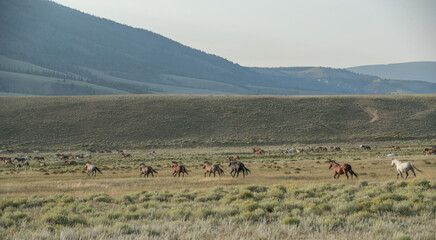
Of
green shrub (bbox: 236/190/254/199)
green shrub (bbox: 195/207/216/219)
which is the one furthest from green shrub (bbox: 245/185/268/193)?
green shrub (bbox: 195/207/216/219)

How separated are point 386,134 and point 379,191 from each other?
73181mm

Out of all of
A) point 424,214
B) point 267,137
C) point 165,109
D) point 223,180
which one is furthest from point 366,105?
point 424,214

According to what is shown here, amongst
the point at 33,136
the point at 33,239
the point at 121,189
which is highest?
the point at 33,239

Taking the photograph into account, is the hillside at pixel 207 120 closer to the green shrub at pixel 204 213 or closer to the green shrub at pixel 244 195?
the green shrub at pixel 244 195

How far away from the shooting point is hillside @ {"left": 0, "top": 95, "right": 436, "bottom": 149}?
83.3 metres

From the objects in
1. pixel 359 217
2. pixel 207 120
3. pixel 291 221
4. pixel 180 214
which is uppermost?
pixel 359 217

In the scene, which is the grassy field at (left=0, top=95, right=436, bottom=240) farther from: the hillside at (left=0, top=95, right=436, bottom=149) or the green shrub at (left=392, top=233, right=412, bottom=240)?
the hillside at (left=0, top=95, right=436, bottom=149)

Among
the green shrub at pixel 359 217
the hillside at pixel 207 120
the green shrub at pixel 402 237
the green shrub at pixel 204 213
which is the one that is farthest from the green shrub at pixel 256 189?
the hillside at pixel 207 120

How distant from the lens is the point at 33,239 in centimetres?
995

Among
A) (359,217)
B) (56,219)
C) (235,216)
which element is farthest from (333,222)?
(56,219)

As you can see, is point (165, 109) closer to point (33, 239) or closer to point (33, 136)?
point (33, 136)

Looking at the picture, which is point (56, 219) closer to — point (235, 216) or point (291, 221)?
point (235, 216)

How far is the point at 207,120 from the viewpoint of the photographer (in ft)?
318

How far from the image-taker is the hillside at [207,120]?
83.3 m
